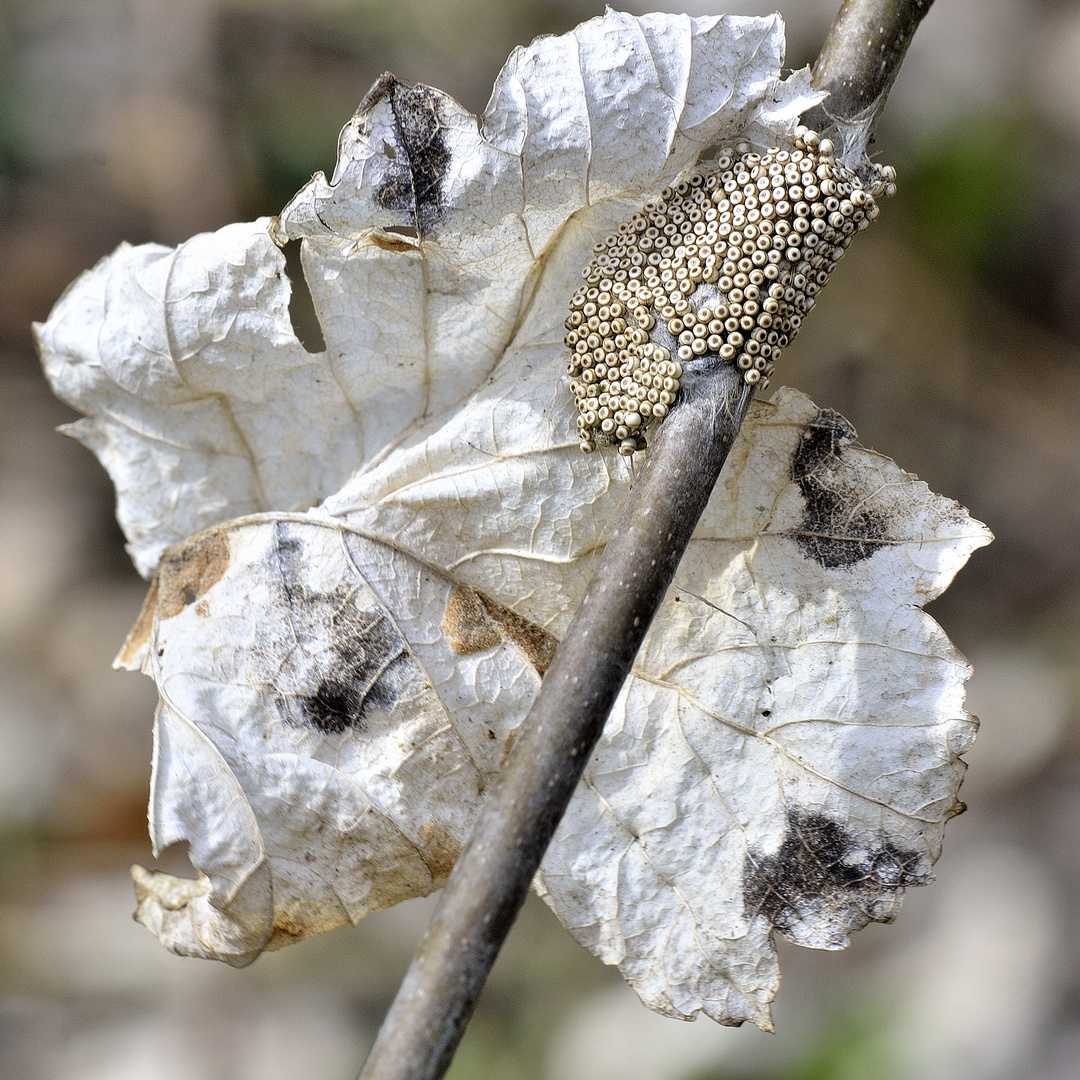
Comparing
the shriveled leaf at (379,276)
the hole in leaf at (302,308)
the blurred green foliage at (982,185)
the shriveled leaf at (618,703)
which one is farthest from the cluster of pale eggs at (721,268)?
the blurred green foliage at (982,185)

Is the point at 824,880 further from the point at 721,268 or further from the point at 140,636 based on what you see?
the point at 140,636

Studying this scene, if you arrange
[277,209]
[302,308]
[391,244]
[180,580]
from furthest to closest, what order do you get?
[277,209] → [302,308] → [180,580] → [391,244]

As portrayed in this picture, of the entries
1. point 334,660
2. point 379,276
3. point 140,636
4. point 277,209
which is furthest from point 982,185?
point 140,636

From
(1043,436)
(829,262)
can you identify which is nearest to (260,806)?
(829,262)

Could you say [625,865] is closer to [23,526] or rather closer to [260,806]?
[260,806]

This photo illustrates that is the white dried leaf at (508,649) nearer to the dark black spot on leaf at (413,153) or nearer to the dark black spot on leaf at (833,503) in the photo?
the dark black spot on leaf at (833,503)

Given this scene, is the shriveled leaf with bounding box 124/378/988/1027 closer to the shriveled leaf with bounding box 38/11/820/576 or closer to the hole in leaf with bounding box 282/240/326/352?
the shriveled leaf with bounding box 38/11/820/576

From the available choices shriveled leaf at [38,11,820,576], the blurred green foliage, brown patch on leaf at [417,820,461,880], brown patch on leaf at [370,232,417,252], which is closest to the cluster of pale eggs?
shriveled leaf at [38,11,820,576]
